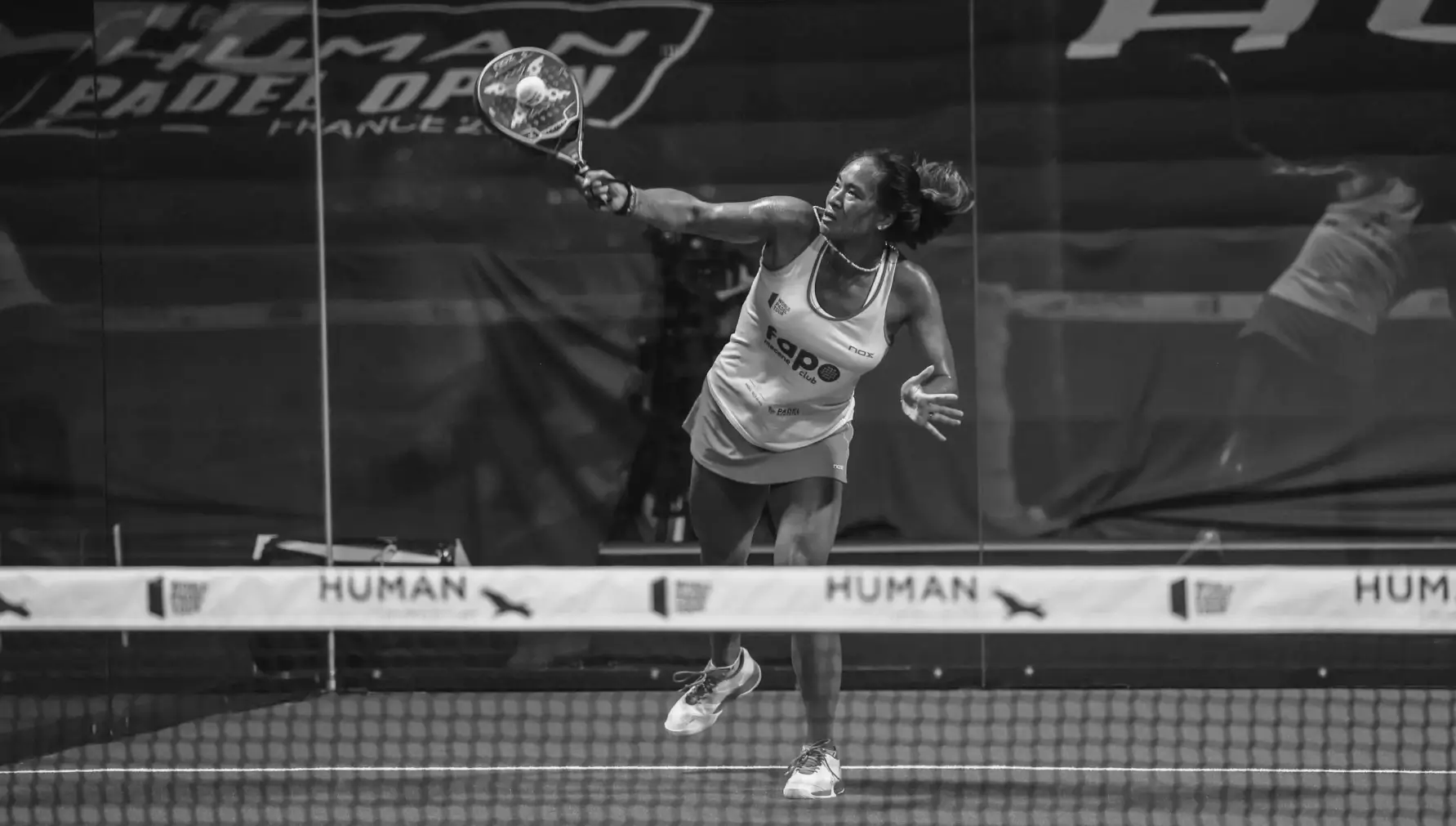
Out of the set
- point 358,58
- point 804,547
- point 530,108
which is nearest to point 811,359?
point 804,547

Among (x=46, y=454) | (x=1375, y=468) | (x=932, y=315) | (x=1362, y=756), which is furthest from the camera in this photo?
(x=1375, y=468)

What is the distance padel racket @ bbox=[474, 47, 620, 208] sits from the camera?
4.41 metres

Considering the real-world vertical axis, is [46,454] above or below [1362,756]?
above

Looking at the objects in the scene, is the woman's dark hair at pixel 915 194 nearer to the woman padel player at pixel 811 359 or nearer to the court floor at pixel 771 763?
the woman padel player at pixel 811 359

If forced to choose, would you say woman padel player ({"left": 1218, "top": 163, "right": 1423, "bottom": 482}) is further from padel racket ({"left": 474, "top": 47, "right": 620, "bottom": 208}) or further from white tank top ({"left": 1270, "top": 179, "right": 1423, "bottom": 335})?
padel racket ({"left": 474, "top": 47, "right": 620, "bottom": 208})

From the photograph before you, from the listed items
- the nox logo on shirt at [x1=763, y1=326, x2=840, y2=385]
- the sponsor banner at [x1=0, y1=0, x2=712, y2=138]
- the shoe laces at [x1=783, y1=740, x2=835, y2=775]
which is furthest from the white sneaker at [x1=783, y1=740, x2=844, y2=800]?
the sponsor banner at [x1=0, y1=0, x2=712, y2=138]

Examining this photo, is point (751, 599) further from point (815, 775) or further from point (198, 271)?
point (198, 271)

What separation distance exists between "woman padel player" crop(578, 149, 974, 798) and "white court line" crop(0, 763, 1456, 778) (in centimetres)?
28

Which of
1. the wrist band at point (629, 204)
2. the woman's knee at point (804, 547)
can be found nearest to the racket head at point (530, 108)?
the wrist band at point (629, 204)

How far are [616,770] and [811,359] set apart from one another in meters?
1.31

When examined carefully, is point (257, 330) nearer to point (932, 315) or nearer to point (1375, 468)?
point (932, 315)

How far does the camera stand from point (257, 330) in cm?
677

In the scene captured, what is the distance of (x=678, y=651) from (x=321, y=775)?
2279 mm

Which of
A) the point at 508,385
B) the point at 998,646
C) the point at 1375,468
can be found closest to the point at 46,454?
the point at 508,385
